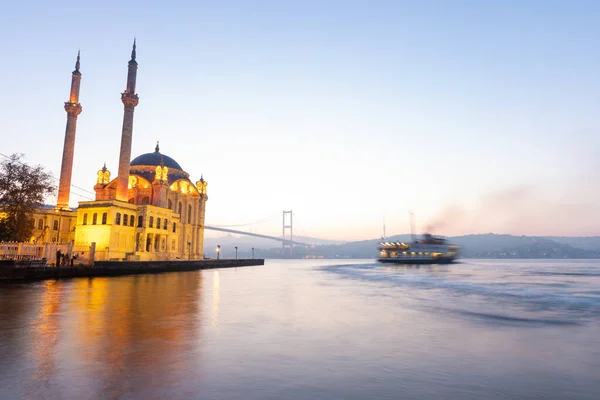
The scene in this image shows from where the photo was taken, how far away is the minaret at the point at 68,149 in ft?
173

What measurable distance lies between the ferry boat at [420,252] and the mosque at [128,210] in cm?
5349

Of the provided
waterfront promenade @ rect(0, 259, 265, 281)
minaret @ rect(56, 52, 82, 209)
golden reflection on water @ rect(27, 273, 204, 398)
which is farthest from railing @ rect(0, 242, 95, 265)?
minaret @ rect(56, 52, 82, 209)

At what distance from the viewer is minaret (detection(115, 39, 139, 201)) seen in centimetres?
5131

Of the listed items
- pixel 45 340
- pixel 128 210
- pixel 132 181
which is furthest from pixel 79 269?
pixel 132 181

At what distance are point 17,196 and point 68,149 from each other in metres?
20.5

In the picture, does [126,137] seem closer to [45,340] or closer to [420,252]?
[45,340]

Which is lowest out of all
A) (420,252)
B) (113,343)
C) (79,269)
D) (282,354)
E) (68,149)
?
(282,354)

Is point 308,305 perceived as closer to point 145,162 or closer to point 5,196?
point 5,196

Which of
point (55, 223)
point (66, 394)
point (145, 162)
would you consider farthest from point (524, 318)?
point (145, 162)

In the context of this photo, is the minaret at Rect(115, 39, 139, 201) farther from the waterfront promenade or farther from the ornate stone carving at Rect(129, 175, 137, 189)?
the waterfront promenade

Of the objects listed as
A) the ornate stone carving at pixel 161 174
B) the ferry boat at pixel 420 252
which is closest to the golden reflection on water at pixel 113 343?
the ornate stone carving at pixel 161 174

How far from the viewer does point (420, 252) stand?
99.4 metres

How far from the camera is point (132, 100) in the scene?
5238 centimetres

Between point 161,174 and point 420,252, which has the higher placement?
point 161,174
